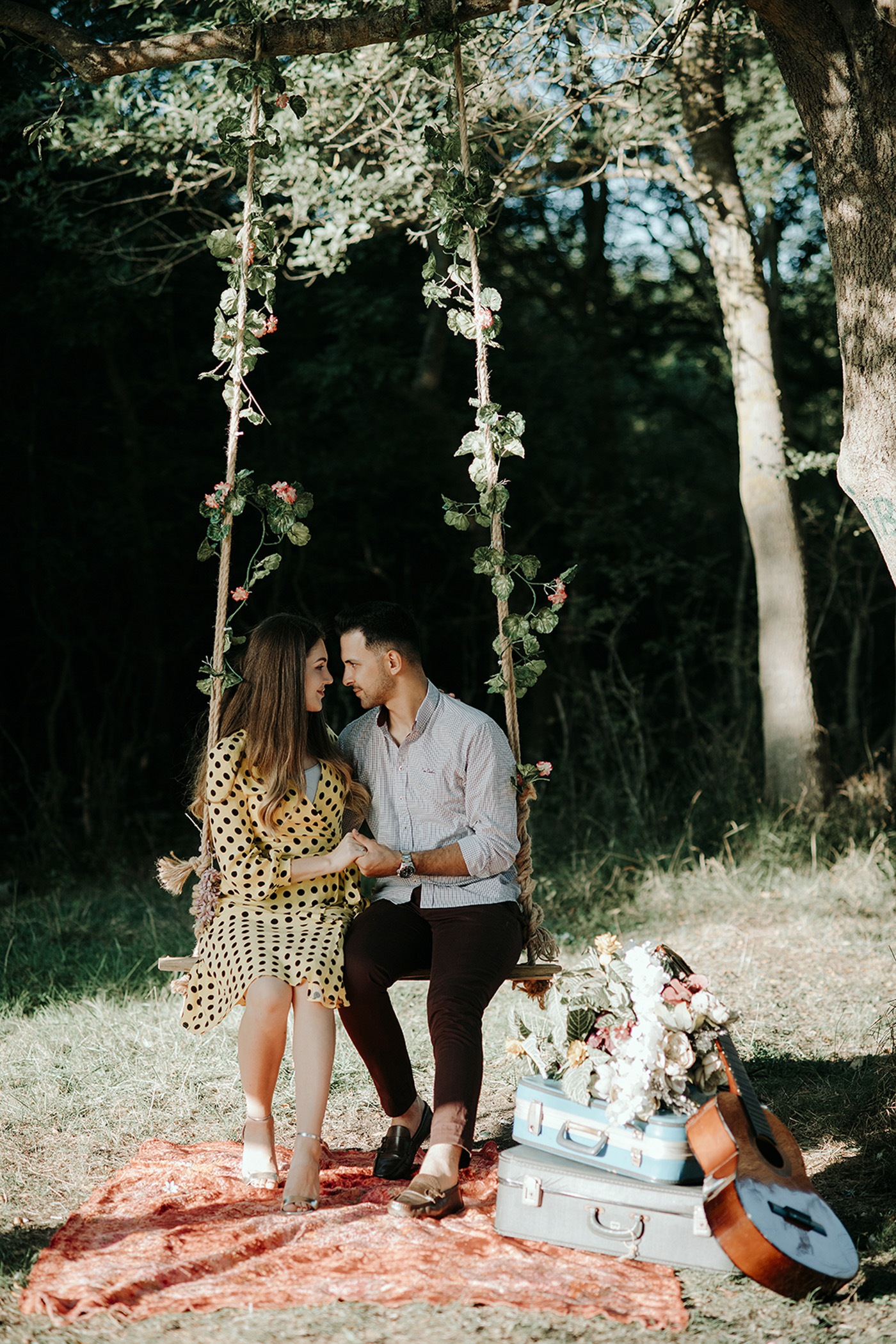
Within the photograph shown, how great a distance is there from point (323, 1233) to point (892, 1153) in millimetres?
1390

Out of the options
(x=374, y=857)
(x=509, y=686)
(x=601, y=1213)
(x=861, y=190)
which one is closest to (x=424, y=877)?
(x=374, y=857)

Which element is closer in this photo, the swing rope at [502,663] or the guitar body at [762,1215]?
the guitar body at [762,1215]

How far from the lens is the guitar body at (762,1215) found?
222 cm

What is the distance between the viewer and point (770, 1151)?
2.48 m

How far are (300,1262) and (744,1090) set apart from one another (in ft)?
3.18

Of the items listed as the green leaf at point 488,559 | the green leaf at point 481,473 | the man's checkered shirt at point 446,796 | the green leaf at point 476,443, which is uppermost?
the green leaf at point 476,443

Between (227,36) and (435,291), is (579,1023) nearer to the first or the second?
(435,291)

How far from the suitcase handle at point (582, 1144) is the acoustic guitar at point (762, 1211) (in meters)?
0.21

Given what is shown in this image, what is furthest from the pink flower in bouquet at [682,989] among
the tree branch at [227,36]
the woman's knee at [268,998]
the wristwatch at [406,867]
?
the tree branch at [227,36]

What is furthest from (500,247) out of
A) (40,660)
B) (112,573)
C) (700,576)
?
(40,660)

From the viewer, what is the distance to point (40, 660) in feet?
26.2

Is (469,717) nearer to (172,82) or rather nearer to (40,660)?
(172,82)

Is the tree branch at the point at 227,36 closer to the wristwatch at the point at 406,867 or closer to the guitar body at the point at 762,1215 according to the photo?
the wristwatch at the point at 406,867

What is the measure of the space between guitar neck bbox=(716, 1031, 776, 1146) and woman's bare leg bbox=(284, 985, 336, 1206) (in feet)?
2.87
